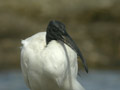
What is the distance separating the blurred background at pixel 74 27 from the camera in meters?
15.6

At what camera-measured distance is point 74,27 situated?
1703cm

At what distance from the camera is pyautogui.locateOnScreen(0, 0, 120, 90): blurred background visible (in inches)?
Result: 615

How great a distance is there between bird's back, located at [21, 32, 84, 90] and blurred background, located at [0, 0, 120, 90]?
18.9 feet

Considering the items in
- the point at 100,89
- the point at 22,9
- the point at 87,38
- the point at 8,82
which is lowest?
the point at 100,89

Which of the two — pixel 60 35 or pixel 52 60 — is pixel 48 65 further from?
pixel 60 35

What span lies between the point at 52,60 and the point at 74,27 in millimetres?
8963

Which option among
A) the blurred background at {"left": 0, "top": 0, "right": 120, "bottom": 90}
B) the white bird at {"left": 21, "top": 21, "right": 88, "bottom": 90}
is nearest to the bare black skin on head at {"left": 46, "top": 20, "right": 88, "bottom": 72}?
the white bird at {"left": 21, "top": 21, "right": 88, "bottom": 90}

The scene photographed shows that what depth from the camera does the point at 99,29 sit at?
54.9 feet

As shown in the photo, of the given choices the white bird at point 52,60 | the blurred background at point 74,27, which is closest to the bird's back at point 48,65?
the white bird at point 52,60

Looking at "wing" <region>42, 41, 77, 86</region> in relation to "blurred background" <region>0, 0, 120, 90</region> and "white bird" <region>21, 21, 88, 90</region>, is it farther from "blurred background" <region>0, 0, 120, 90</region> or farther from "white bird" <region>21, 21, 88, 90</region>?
"blurred background" <region>0, 0, 120, 90</region>

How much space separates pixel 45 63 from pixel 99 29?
871 centimetres

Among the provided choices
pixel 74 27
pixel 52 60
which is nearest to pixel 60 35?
pixel 52 60

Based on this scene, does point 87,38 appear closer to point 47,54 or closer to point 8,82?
point 8,82

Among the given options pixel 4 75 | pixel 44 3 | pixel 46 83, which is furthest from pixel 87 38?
pixel 46 83
